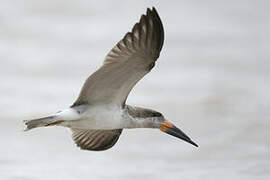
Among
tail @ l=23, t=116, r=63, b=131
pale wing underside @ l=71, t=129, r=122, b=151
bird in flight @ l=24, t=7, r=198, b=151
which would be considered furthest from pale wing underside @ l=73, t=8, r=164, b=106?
pale wing underside @ l=71, t=129, r=122, b=151

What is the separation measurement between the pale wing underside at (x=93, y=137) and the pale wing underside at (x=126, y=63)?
789 mm

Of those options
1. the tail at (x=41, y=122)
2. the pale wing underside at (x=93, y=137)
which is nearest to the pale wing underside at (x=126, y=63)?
the tail at (x=41, y=122)

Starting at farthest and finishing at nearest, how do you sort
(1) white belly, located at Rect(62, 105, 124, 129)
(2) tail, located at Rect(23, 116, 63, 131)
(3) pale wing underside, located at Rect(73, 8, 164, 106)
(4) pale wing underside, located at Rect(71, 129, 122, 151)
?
1. (4) pale wing underside, located at Rect(71, 129, 122, 151)
2. (1) white belly, located at Rect(62, 105, 124, 129)
3. (2) tail, located at Rect(23, 116, 63, 131)
4. (3) pale wing underside, located at Rect(73, 8, 164, 106)

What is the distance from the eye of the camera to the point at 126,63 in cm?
918

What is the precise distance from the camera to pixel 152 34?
29.5ft

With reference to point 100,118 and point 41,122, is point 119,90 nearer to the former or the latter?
point 100,118

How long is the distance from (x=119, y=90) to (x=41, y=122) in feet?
2.86

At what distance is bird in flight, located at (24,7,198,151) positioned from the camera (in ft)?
29.6

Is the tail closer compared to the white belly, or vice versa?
the tail

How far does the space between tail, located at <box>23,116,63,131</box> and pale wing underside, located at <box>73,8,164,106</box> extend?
1.41ft

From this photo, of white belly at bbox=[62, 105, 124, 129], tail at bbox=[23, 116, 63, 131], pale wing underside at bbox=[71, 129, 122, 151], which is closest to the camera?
tail at bbox=[23, 116, 63, 131]

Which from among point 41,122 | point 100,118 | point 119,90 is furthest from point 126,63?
point 41,122

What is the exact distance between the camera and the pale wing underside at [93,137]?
10.3 metres

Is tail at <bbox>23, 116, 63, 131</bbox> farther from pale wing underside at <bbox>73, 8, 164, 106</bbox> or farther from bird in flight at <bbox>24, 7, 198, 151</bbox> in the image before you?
pale wing underside at <bbox>73, 8, 164, 106</bbox>
